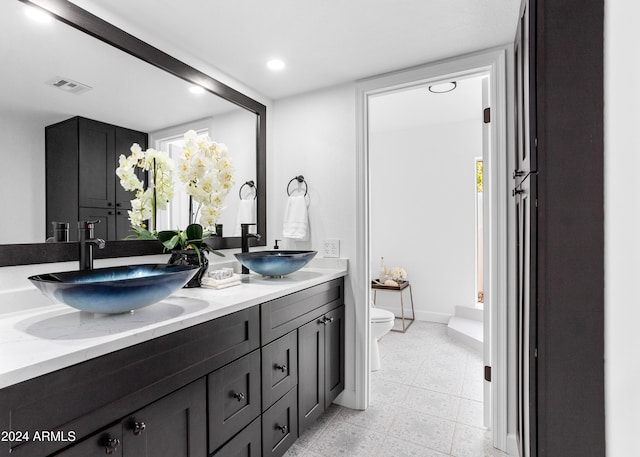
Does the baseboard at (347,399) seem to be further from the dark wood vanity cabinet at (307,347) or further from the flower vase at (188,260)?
the flower vase at (188,260)

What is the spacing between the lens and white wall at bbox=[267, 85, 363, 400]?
2186mm

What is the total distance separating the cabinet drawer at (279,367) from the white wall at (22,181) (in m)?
1.02

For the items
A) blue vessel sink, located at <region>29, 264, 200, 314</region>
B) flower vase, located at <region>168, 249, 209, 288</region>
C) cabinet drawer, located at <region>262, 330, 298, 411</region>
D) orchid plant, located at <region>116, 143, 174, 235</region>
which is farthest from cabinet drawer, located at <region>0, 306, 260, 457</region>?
orchid plant, located at <region>116, 143, 174, 235</region>

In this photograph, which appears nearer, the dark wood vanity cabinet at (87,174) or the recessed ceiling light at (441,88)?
the dark wood vanity cabinet at (87,174)

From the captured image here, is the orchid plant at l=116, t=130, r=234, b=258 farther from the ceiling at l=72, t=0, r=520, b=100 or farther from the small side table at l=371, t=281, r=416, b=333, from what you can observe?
the small side table at l=371, t=281, r=416, b=333

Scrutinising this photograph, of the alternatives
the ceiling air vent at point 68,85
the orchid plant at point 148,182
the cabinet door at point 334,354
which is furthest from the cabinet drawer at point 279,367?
the ceiling air vent at point 68,85

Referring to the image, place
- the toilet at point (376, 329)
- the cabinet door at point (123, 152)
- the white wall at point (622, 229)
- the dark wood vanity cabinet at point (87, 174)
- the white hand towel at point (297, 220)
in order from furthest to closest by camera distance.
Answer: the toilet at point (376, 329) < the white hand towel at point (297, 220) < the cabinet door at point (123, 152) < the dark wood vanity cabinet at point (87, 174) < the white wall at point (622, 229)

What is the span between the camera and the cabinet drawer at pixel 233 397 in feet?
3.96

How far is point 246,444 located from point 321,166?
1643mm

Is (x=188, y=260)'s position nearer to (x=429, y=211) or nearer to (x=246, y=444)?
(x=246, y=444)

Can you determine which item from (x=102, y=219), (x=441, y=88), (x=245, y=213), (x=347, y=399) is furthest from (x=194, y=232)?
(x=441, y=88)

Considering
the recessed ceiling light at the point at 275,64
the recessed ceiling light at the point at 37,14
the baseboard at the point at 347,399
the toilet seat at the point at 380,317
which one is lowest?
the baseboard at the point at 347,399

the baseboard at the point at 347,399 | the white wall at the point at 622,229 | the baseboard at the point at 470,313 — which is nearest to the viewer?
the white wall at the point at 622,229

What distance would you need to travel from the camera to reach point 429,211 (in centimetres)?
397
